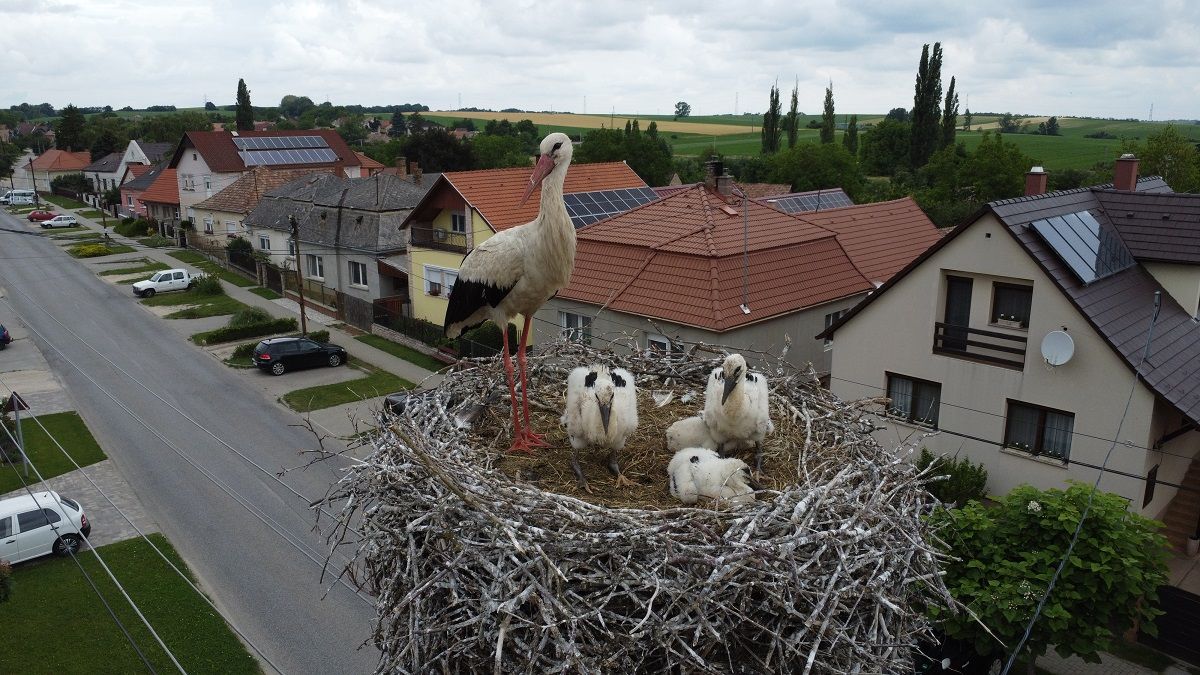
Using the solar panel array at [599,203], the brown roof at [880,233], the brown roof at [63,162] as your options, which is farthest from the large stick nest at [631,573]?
the brown roof at [63,162]

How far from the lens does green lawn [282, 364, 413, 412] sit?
2439 centimetres

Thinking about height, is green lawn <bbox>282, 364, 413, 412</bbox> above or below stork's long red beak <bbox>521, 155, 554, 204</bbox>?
below

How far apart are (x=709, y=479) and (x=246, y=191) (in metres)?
48.1

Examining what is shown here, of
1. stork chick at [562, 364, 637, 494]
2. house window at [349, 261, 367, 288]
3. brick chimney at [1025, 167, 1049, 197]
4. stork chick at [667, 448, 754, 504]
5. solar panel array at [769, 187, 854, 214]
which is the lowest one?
house window at [349, 261, 367, 288]

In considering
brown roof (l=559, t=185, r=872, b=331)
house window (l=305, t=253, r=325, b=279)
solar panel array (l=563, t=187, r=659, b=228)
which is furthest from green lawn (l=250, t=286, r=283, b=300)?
brown roof (l=559, t=185, r=872, b=331)

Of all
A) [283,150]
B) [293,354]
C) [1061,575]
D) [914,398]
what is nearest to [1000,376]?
[914,398]

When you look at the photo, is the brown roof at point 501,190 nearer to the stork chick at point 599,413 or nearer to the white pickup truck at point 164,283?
the stork chick at point 599,413

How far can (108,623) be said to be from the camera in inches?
525

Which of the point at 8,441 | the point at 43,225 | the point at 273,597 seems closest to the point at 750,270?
the point at 273,597

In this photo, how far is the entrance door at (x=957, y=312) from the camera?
51.4 ft

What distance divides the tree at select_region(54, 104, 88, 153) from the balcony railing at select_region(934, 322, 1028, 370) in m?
110

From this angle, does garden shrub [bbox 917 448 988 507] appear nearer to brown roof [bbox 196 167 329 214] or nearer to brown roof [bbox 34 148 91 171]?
brown roof [bbox 196 167 329 214]

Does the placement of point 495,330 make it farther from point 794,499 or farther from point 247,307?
point 794,499

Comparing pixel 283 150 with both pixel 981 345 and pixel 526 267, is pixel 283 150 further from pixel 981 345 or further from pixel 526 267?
pixel 526 267
